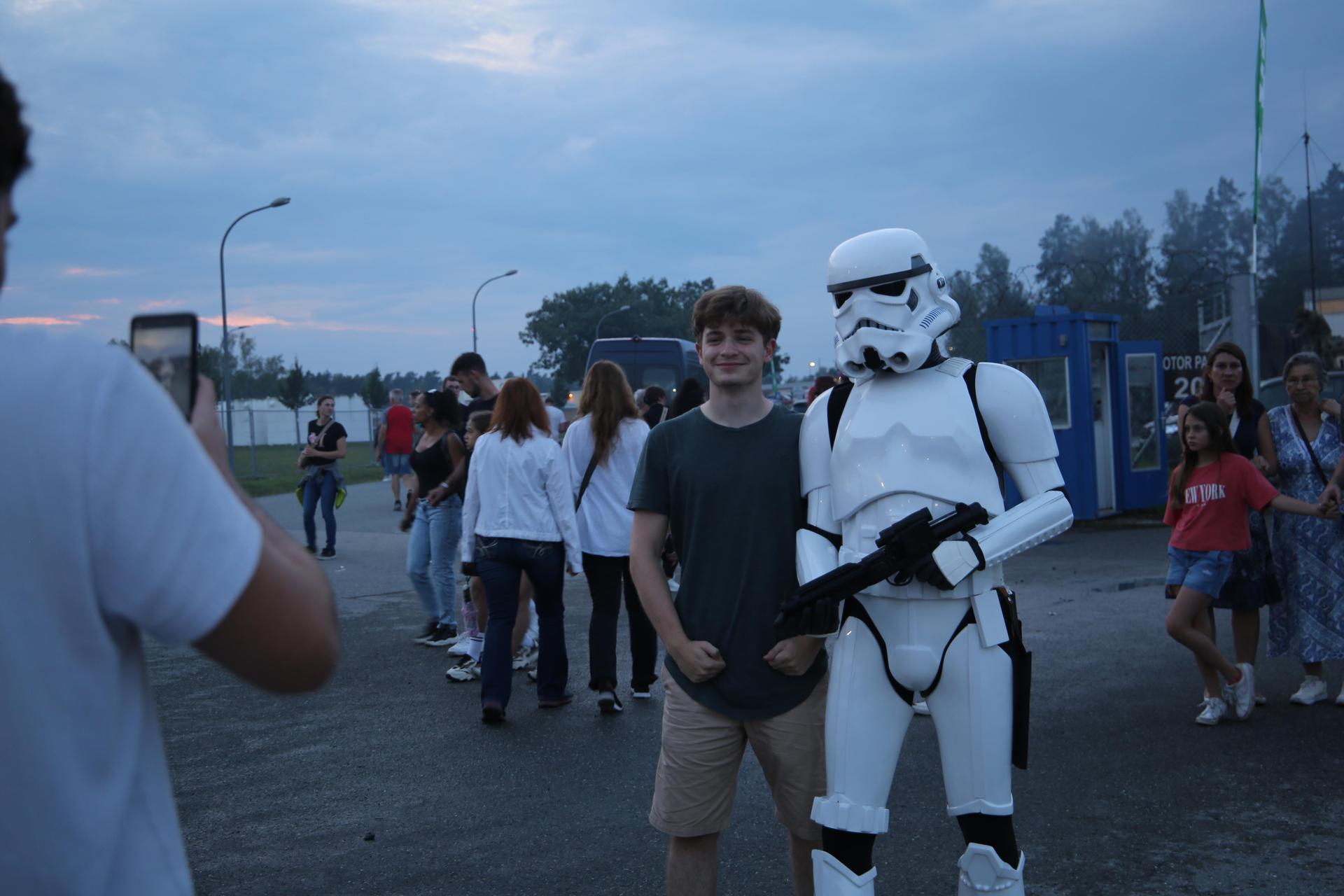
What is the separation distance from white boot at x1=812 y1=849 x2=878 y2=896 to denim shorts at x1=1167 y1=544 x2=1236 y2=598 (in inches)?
133

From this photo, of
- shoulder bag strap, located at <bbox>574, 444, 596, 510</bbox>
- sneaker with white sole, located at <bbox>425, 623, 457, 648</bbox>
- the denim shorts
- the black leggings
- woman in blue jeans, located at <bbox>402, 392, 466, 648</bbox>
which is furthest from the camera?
sneaker with white sole, located at <bbox>425, 623, 457, 648</bbox>

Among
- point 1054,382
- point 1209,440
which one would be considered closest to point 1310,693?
point 1209,440

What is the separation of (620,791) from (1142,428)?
11807 mm

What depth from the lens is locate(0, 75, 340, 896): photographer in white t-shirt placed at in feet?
3.39

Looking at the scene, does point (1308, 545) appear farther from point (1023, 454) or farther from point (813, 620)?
point (813, 620)

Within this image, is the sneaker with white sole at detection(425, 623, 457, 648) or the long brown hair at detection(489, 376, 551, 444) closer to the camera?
the long brown hair at detection(489, 376, 551, 444)

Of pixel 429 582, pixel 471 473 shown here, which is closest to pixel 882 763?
pixel 471 473

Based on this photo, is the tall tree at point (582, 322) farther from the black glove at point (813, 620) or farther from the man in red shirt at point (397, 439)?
the black glove at point (813, 620)

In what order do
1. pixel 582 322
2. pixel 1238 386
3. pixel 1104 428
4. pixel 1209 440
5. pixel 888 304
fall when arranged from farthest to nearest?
pixel 582 322
pixel 1104 428
pixel 1238 386
pixel 1209 440
pixel 888 304

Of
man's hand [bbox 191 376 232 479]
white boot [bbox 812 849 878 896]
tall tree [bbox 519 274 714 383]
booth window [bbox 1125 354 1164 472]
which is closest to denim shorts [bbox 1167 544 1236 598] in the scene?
white boot [bbox 812 849 878 896]

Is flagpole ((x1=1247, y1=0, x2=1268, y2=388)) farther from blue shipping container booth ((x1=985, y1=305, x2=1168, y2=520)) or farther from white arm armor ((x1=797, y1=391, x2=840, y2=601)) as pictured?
white arm armor ((x1=797, y1=391, x2=840, y2=601))

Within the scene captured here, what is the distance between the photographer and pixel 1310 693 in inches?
235

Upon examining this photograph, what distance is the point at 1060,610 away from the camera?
8.66 meters

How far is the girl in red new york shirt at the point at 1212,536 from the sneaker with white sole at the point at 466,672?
Answer: 4058mm
